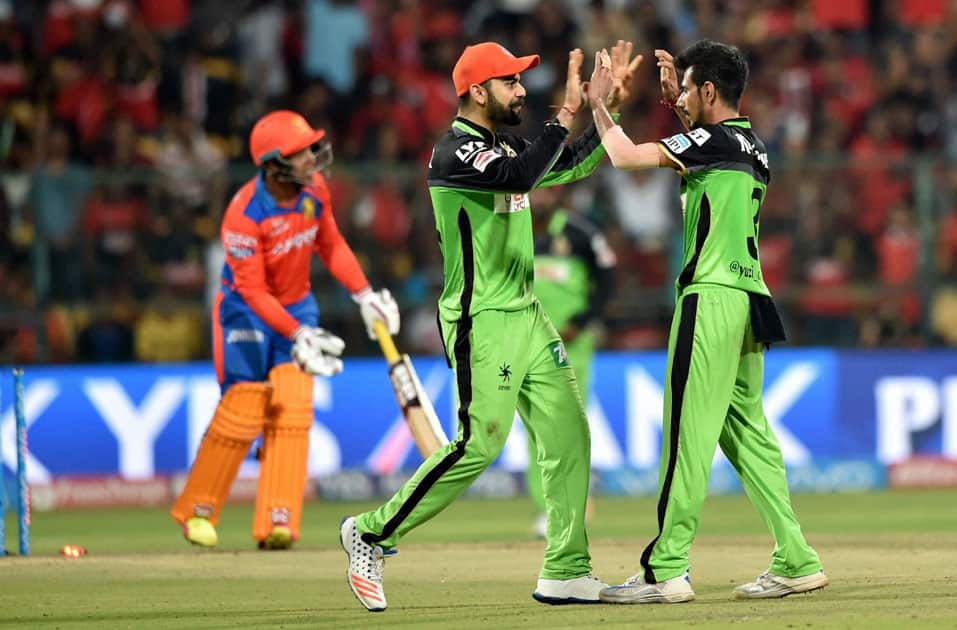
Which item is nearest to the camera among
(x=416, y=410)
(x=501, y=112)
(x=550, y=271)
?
(x=501, y=112)

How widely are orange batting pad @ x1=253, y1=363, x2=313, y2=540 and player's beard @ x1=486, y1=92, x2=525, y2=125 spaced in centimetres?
363

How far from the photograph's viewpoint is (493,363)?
7746 mm

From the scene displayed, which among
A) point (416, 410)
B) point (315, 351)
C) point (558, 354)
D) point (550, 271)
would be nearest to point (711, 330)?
point (558, 354)

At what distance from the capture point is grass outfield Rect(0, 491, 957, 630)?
7422 millimetres

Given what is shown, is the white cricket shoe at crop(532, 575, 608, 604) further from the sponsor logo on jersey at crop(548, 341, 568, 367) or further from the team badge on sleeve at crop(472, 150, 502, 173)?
the team badge on sleeve at crop(472, 150, 502, 173)

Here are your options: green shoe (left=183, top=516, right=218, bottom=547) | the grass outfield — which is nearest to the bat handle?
the grass outfield

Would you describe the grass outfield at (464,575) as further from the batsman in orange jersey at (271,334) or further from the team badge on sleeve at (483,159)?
the team badge on sleeve at (483,159)

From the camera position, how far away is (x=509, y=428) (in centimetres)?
786

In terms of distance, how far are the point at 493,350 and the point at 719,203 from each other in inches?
47.4

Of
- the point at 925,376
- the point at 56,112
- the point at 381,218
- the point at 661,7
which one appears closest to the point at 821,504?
the point at 925,376

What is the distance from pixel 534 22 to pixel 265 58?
2880 millimetres

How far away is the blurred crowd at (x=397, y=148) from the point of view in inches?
602

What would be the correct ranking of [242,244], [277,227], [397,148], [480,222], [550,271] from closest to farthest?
[480,222], [242,244], [277,227], [550,271], [397,148]

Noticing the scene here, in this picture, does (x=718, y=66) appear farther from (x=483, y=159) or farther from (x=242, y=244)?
(x=242, y=244)
